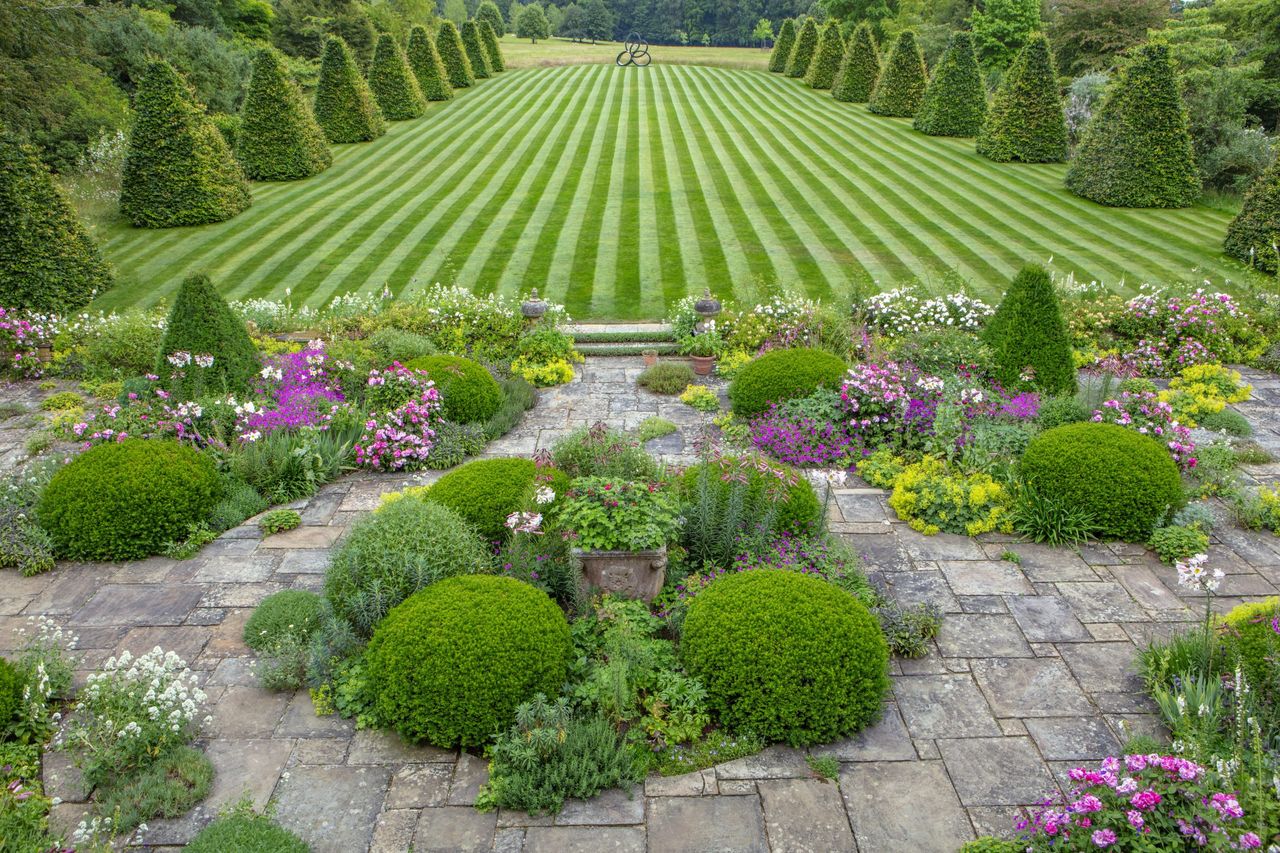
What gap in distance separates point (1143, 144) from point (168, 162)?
830 inches

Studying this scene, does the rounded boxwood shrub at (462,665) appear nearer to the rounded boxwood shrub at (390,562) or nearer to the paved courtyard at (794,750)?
the paved courtyard at (794,750)

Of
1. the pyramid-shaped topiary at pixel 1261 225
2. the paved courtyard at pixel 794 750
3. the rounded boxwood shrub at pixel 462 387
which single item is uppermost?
the pyramid-shaped topiary at pixel 1261 225

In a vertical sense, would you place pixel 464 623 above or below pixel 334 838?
above

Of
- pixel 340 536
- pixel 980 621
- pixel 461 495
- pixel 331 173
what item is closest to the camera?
pixel 980 621

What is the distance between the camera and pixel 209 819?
461cm

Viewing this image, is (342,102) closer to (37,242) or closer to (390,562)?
(37,242)

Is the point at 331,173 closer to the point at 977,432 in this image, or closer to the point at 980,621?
the point at 977,432

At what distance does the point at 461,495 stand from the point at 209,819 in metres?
2.94

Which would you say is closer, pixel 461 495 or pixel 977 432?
pixel 461 495

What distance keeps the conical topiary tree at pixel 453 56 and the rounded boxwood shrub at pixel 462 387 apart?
2776 centimetres

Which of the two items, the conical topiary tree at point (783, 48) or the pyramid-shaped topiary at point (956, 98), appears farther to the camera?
the conical topiary tree at point (783, 48)

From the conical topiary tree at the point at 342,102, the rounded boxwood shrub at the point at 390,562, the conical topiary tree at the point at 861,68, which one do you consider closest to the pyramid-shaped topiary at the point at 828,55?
the conical topiary tree at the point at 861,68

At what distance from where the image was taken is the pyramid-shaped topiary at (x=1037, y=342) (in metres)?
9.37

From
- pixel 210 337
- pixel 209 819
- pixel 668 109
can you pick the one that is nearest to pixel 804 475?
pixel 209 819
